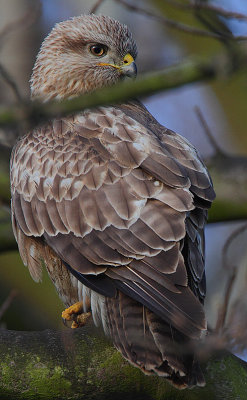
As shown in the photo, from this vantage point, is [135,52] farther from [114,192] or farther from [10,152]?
[114,192]

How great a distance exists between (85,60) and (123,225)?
2280 mm

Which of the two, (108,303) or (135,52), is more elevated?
(135,52)

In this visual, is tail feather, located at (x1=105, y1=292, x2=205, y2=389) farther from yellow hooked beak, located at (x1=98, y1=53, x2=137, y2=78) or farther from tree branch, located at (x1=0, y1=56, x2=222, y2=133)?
yellow hooked beak, located at (x1=98, y1=53, x2=137, y2=78)

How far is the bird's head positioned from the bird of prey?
0.52 meters

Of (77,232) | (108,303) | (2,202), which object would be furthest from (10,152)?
(108,303)

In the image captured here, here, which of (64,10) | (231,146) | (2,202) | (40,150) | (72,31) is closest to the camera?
(40,150)

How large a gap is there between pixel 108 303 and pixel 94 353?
35 cm

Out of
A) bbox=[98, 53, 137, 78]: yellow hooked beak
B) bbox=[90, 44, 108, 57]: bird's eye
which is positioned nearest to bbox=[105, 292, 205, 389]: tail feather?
bbox=[98, 53, 137, 78]: yellow hooked beak

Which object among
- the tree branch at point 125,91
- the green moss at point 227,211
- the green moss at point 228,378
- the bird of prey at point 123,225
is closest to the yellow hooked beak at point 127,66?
the bird of prey at point 123,225

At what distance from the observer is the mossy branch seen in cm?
428

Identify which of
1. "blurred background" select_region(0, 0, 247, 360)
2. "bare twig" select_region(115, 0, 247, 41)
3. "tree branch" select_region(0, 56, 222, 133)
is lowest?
"blurred background" select_region(0, 0, 247, 360)

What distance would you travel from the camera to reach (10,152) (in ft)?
19.6

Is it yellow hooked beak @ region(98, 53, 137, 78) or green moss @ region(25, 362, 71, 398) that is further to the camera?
yellow hooked beak @ region(98, 53, 137, 78)

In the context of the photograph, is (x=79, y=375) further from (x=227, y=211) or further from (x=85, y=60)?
(x=85, y=60)
